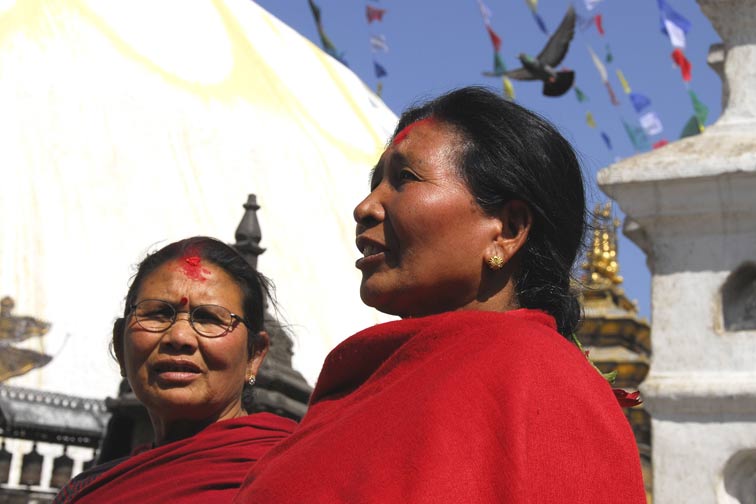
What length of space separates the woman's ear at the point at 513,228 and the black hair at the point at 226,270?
3.31 feet

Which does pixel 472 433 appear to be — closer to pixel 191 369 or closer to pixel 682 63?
pixel 191 369

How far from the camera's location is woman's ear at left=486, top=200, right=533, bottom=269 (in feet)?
6.49

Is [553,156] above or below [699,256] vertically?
above

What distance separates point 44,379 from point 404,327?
14.9 metres

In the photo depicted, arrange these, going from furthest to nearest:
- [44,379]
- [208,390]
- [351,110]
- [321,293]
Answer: [351,110], [321,293], [44,379], [208,390]

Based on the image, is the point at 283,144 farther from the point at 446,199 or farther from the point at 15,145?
the point at 446,199

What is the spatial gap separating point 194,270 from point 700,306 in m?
2.08

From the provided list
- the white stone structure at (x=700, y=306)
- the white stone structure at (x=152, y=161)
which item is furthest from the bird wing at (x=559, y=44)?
the white stone structure at (x=700, y=306)

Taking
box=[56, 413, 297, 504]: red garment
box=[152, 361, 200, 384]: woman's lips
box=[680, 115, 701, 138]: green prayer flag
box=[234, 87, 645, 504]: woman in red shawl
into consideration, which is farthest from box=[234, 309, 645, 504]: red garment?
box=[680, 115, 701, 138]: green prayer flag

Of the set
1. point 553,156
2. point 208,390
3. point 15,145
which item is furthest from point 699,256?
point 15,145

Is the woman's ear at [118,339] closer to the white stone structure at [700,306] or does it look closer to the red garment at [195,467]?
the red garment at [195,467]

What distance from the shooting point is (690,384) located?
429 cm

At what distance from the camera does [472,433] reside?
5.45 feet

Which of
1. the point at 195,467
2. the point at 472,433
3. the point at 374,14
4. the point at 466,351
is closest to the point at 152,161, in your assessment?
the point at 374,14
